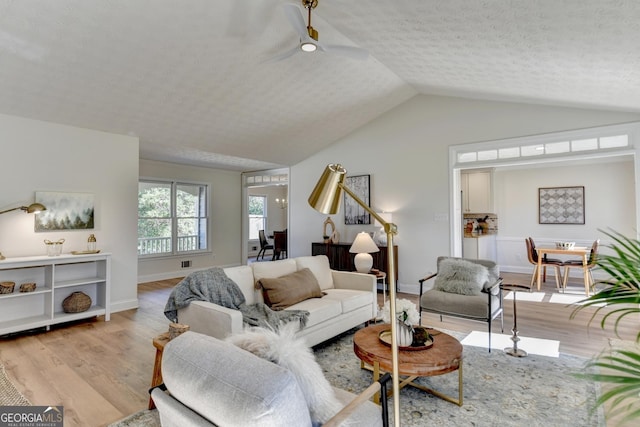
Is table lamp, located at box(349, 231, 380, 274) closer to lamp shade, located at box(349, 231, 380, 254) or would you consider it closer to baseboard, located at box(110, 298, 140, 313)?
lamp shade, located at box(349, 231, 380, 254)

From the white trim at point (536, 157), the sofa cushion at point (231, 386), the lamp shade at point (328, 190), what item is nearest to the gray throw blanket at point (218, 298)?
the sofa cushion at point (231, 386)

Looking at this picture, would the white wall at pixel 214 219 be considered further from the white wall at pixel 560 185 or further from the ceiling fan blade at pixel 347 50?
the white wall at pixel 560 185

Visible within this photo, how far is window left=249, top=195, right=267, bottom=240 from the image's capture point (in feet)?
37.9

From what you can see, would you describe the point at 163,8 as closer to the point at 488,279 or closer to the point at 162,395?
the point at 162,395

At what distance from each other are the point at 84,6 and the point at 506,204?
8070 mm

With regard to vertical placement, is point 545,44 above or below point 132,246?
above

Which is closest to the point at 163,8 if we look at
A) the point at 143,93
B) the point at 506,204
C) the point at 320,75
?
the point at 143,93

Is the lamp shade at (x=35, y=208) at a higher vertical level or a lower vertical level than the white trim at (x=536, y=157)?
lower

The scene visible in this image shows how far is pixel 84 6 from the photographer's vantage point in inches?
108

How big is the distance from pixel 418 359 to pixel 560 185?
6772 mm

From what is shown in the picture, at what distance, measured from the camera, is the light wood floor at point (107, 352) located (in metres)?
2.41

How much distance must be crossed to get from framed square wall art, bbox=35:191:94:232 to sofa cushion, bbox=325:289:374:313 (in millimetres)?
3354

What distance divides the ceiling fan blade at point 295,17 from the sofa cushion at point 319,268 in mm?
2341

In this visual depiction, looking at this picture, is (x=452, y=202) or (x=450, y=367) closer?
(x=450, y=367)
